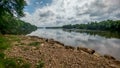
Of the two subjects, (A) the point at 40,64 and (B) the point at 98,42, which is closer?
(A) the point at 40,64

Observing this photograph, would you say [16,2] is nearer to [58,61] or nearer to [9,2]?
[9,2]

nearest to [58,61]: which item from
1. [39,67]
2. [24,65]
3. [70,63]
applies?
[70,63]

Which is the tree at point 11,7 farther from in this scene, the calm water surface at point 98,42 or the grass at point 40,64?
the grass at point 40,64

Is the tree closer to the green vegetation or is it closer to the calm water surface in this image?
the green vegetation

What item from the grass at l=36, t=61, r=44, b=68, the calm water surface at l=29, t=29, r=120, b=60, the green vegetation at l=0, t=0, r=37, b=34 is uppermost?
the green vegetation at l=0, t=0, r=37, b=34

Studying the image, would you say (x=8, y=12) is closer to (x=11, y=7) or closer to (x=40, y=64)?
(x=11, y=7)

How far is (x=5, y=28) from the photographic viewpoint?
1526 inches

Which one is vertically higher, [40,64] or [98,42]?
[40,64]

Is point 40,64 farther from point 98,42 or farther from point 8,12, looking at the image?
point 98,42

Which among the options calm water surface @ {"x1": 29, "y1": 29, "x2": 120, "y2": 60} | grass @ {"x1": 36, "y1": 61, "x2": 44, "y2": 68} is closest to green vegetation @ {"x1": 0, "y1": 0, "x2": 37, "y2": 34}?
calm water surface @ {"x1": 29, "y1": 29, "x2": 120, "y2": 60}

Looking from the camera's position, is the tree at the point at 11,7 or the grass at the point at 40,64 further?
the tree at the point at 11,7

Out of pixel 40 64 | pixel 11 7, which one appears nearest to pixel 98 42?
pixel 11 7

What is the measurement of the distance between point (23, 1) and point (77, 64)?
2930cm

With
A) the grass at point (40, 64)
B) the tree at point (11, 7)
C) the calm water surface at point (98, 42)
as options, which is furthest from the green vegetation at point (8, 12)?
the grass at point (40, 64)
